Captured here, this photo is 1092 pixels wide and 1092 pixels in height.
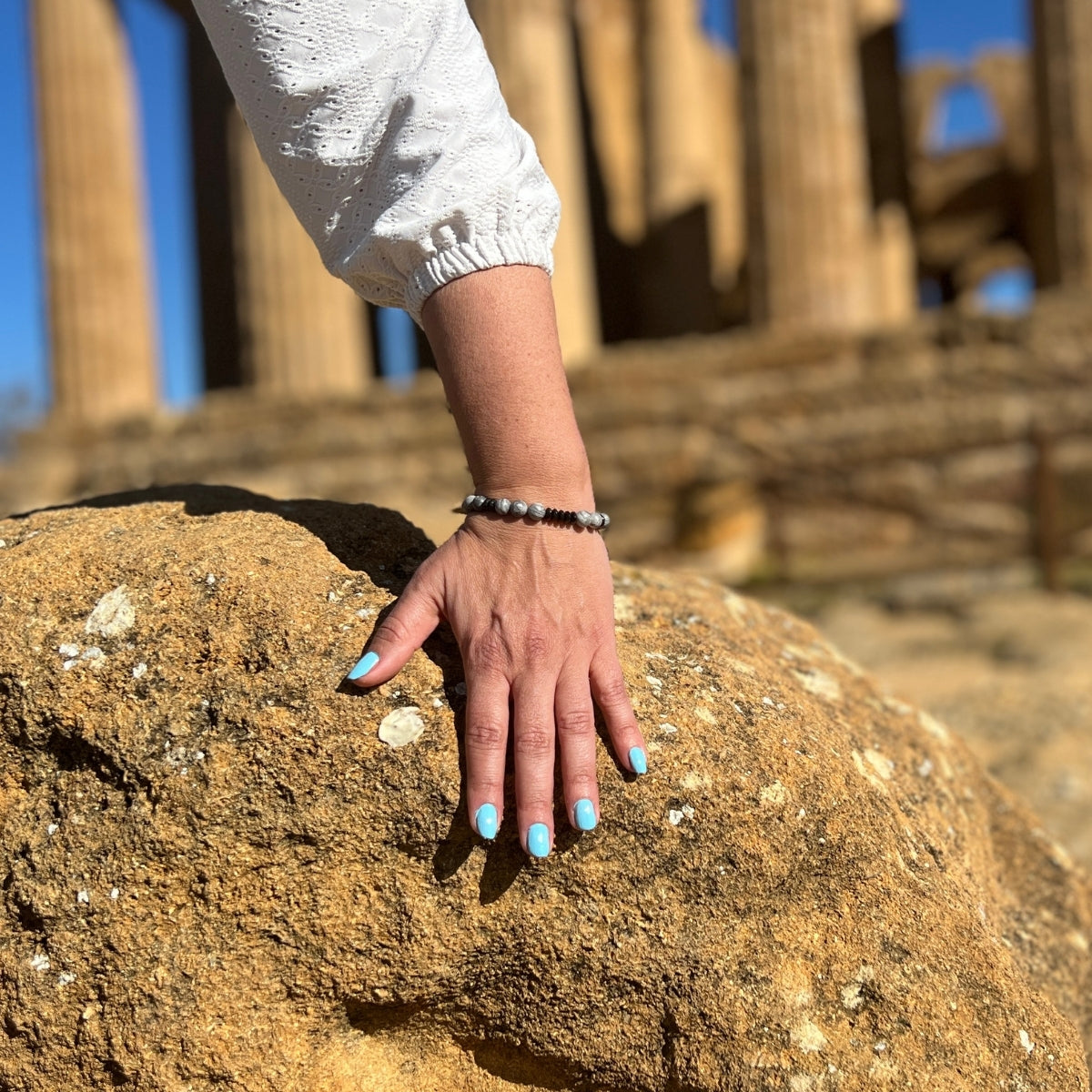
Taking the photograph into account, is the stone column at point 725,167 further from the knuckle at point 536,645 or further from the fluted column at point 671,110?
the knuckle at point 536,645

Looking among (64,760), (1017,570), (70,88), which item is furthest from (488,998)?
(70,88)

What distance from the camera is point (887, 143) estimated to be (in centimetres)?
1242

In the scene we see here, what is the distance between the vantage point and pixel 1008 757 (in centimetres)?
356

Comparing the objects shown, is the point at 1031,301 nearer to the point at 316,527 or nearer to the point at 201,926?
the point at 316,527

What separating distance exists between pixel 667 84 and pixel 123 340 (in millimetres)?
9558

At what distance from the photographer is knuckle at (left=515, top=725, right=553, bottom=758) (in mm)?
1346

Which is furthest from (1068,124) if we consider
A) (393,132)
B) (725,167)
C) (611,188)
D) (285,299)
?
(725,167)

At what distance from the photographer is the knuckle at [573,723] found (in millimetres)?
1367

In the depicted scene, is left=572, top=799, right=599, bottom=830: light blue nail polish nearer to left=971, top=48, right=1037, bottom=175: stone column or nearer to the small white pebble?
the small white pebble

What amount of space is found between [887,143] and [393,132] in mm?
12298

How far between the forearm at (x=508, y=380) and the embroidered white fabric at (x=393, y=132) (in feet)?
0.10

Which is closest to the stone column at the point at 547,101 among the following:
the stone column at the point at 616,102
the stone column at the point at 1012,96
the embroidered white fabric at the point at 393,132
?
the stone column at the point at 616,102

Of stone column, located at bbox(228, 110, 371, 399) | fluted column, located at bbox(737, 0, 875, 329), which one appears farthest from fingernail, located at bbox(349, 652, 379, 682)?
stone column, located at bbox(228, 110, 371, 399)

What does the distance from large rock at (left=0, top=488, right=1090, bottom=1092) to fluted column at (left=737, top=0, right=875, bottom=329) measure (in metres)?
8.70
